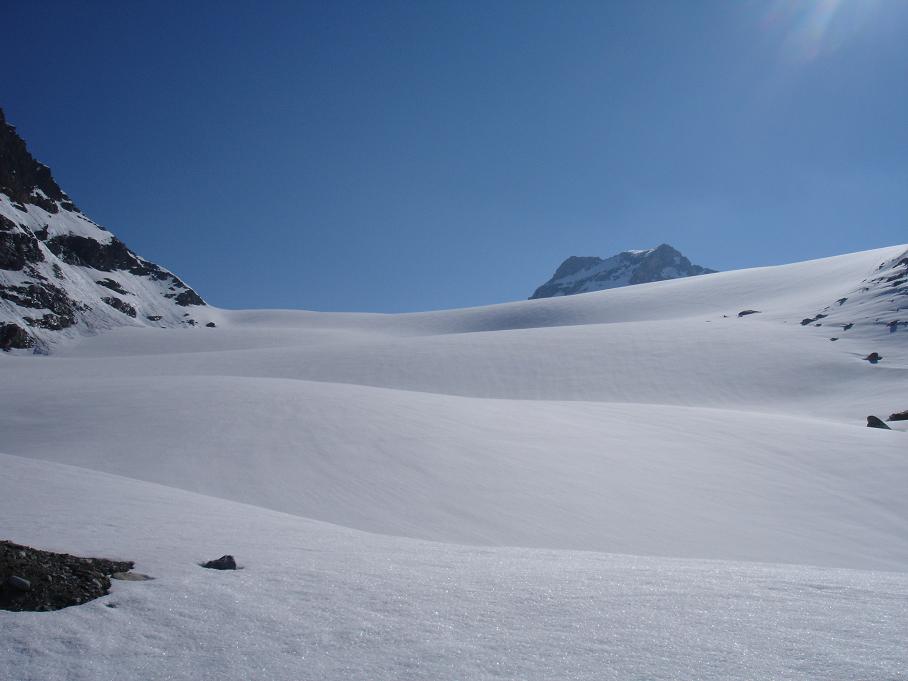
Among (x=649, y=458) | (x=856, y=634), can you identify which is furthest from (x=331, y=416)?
(x=856, y=634)

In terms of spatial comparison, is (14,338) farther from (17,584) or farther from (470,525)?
(17,584)

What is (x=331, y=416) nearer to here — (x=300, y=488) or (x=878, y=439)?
(x=300, y=488)

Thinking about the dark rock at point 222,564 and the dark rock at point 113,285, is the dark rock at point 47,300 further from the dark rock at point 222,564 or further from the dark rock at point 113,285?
the dark rock at point 222,564

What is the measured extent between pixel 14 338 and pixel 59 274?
17085 mm

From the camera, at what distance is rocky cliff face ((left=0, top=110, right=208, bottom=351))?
49.8 m

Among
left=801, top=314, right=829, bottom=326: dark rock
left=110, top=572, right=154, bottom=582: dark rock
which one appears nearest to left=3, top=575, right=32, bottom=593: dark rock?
left=110, top=572, right=154, bottom=582: dark rock

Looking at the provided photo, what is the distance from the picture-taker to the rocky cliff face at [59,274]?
4981 centimetres

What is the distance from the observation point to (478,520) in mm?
9445

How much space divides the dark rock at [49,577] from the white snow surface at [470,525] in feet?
0.67

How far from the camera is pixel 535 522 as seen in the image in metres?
9.52

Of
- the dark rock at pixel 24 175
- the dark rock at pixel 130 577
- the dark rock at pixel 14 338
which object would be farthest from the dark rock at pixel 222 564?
the dark rock at pixel 24 175

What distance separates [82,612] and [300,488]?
273 inches

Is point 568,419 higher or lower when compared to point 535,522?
higher

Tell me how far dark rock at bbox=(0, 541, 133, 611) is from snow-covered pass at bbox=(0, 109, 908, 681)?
16 cm
